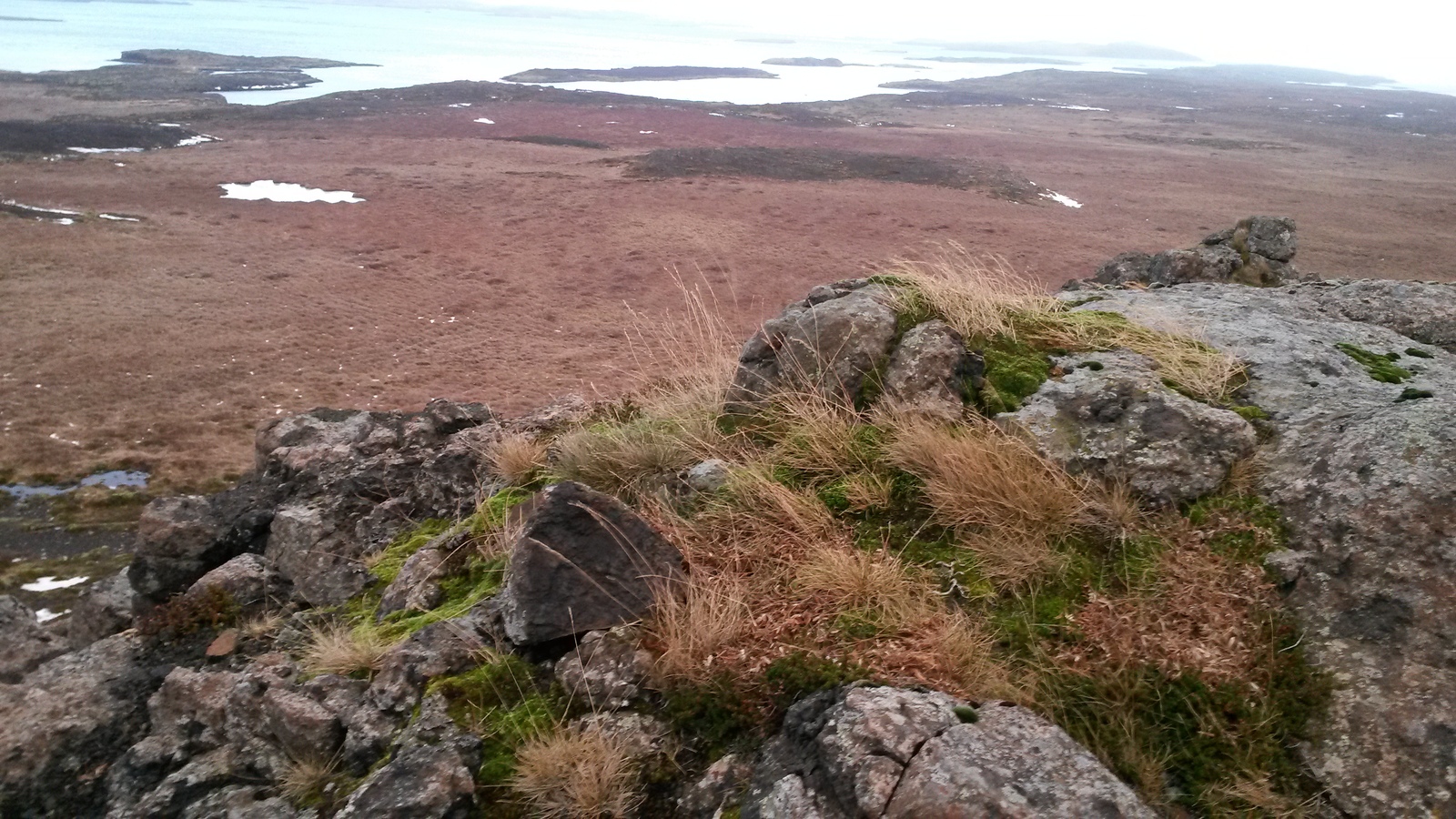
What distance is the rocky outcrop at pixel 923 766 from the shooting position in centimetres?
249

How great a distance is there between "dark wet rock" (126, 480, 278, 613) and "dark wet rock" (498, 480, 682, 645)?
312 cm

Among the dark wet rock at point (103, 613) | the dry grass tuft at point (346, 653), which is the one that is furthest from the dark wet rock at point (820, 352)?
the dark wet rock at point (103, 613)

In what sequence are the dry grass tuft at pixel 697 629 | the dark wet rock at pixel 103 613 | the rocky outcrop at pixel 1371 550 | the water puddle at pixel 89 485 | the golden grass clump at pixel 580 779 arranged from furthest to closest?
the water puddle at pixel 89 485 → the dark wet rock at pixel 103 613 → the dry grass tuft at pixel 697 629 → the golden grass clump at pixel 580 779 → the rocky outcrop at pixel 1371 550

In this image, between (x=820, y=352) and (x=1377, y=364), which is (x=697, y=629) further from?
(x=1377, y=364)

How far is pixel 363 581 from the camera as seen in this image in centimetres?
502

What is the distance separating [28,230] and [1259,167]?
54.4 meters

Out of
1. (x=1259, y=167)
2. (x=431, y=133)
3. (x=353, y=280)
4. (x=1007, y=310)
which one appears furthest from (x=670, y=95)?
(x=1007, y=310)

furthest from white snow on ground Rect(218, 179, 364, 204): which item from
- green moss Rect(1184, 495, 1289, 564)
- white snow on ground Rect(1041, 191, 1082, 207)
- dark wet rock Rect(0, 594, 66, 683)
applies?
green moss Rect(1184, 495, 1289, 564)

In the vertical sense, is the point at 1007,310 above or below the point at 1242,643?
→ above

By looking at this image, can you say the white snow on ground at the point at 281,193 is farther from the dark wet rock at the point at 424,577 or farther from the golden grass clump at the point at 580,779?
the golden grass clump at the point at 580,779

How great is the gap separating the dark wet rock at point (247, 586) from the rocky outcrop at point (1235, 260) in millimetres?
8110

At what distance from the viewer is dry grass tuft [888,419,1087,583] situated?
3.58m

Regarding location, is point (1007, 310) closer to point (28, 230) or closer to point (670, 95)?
point (28, 230)

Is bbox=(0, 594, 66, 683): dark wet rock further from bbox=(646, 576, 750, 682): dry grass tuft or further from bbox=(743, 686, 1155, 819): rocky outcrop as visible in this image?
bbox=(743, 686, 1155, 819): rocky outcrop
